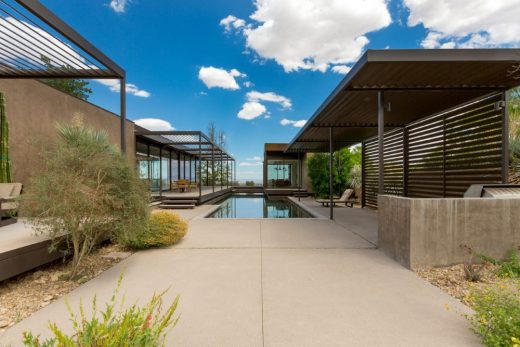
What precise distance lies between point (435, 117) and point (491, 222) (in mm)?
4087

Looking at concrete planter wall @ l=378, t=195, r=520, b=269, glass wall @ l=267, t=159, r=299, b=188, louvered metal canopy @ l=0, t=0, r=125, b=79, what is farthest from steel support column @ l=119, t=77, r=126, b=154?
glass wall @ l=267, t=159, r=299, b=188

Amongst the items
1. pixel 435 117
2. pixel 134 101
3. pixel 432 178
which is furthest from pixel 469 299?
pixel 134 101

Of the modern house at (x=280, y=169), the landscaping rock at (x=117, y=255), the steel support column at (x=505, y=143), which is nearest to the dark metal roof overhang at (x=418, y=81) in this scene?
the steel support column at (x=505, y=143)

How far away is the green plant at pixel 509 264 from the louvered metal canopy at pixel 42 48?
6713 millimetres

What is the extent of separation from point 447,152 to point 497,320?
5.33 meters

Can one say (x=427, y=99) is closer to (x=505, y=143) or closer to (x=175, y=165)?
(x=505, y=143)

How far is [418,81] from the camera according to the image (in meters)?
4.42

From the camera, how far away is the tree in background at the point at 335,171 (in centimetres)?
1296

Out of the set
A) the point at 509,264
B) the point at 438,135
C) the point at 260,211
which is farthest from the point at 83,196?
the point at 438,135

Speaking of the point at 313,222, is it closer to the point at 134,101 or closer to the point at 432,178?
the point at 432,178

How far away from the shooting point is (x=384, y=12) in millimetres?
10938

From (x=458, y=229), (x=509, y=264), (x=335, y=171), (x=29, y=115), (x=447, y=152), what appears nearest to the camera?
(x=509, y=264)

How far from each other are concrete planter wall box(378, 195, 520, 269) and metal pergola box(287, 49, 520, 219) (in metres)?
1.34

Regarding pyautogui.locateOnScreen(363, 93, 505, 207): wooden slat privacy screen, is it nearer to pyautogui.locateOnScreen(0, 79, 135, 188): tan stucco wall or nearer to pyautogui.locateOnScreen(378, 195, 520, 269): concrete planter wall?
pyautogui.locateOnScreen(378, 195, 520, 269): concrete planter wall
